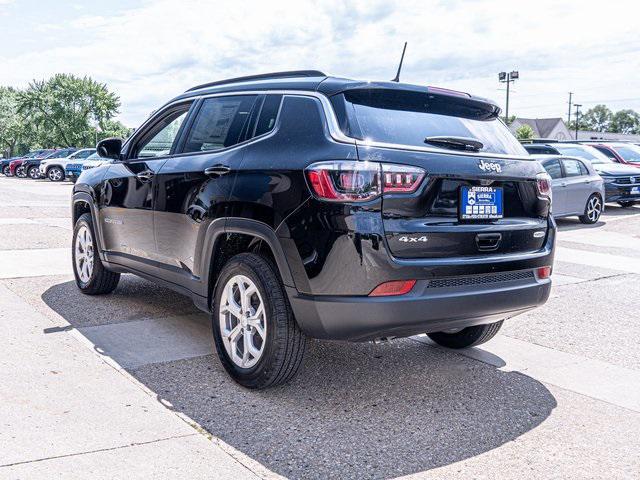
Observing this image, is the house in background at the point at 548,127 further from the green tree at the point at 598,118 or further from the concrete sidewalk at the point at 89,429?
the concrete sidewalk at the point at 89,429

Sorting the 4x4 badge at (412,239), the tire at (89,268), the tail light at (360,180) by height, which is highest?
the tail light at (360,180)

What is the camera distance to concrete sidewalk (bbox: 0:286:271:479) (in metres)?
3.07

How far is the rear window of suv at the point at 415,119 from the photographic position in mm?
3716

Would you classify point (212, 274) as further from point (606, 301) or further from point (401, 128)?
point (606, 301)

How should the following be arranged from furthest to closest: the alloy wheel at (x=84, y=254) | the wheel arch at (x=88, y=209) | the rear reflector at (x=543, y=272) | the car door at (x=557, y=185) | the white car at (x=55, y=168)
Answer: the white car at (x=55, y=168) < the car door at (x=557, y=185) < the alloy wheel at (x=84, y=254) < the wheel arch at (x=88, y=209) < the rear reflector at (x=543, y=272)

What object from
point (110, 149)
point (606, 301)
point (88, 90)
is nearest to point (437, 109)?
point (110, 149)

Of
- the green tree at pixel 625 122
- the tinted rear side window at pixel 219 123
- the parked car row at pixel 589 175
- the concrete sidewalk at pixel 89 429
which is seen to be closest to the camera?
the concrete sidewalk at pixel 89 429

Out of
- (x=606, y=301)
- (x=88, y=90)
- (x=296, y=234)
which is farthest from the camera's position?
(x=88, y=90)

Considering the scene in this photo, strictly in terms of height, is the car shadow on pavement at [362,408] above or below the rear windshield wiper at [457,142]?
below

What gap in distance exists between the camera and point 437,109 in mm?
4066

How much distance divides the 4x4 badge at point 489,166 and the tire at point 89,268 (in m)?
3.80

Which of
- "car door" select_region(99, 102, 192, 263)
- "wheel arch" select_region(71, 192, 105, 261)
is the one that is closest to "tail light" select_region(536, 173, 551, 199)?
"car door" select_region(99, 102, 192, 263)

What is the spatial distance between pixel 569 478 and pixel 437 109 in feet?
6.96

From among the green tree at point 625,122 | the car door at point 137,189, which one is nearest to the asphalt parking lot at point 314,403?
the car door at point 137,189
